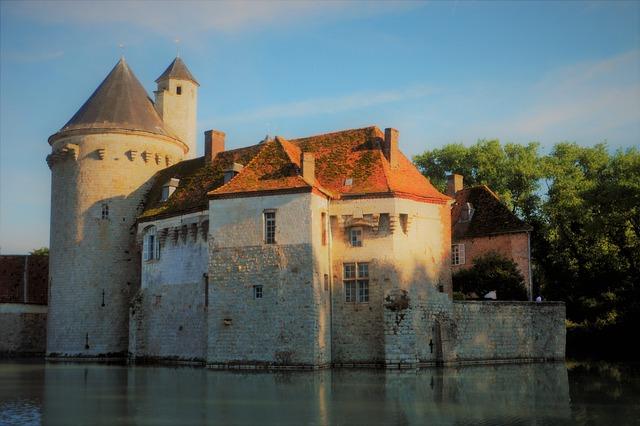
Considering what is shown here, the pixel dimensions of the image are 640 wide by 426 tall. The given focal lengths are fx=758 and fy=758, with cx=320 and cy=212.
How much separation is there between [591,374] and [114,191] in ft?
80.4

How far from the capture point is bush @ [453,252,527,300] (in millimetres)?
37688

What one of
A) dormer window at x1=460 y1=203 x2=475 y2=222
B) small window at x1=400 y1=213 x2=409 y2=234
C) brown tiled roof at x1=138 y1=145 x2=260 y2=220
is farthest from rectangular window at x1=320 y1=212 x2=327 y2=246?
dormer window at x1=460 y1=203 x2=475 y2=222

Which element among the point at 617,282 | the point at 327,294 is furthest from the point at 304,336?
the point at 617,282

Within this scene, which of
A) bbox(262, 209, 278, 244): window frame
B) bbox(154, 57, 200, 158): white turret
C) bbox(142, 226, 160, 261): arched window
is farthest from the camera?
bbox(154, 57, 200, 158): white turret

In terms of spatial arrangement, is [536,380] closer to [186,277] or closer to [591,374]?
[591,374]

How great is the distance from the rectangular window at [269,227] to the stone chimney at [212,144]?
7.91 m

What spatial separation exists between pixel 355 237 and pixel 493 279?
9878 mm

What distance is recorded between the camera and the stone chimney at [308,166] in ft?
101

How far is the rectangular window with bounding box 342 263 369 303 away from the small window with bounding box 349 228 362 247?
86cm

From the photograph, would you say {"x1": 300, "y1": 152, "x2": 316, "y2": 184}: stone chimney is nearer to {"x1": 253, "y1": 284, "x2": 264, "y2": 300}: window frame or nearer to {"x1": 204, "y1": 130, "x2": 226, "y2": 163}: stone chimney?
{"x1": 253, "y1": 284, "x2": 264, "y2": 300}: window frame

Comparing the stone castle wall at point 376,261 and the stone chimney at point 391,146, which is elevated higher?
the stone chimney at point 391,146

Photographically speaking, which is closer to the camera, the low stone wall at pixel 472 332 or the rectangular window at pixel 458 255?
the low stone wall at pixel 472 332

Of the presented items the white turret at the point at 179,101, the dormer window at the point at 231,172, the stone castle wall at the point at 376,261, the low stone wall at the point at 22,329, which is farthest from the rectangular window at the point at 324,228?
the low stone wall at the point at 22,329

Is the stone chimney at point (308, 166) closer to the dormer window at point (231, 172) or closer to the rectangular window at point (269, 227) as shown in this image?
the rectangular window at point (269, 227)
